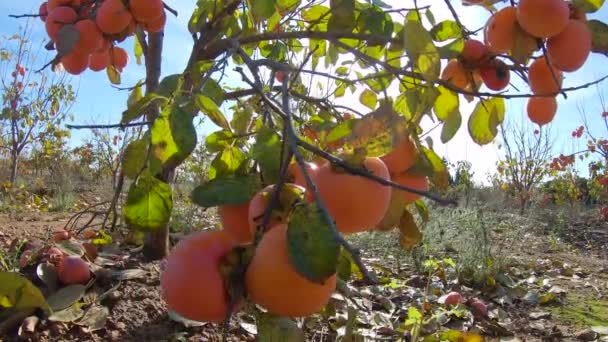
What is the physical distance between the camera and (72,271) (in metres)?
1.39

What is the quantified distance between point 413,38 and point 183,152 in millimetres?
272

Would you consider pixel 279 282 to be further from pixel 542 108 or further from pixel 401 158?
pixel 542 108

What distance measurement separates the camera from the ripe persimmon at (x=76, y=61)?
75 cm

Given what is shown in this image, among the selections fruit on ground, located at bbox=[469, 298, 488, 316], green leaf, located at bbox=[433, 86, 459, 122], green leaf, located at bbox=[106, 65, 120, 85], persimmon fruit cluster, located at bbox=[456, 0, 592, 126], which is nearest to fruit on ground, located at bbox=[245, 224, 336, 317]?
persimmon fruit cluster, located at bbox=[456, 0, 592, 126]

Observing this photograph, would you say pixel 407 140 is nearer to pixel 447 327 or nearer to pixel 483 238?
pixel 447 327

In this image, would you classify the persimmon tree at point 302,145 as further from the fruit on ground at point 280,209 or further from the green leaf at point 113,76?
the green leaf at point 113,76

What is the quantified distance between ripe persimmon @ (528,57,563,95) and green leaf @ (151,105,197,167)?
44 centimetres

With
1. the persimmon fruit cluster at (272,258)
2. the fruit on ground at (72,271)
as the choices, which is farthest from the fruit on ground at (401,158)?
the fruit on ground at (72,271)

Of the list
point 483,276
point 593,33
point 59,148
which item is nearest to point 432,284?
point 483,276

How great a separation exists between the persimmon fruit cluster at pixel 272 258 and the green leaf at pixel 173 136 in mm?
107

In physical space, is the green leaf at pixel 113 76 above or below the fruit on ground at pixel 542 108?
above

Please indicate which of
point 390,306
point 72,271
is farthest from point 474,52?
point 390,306

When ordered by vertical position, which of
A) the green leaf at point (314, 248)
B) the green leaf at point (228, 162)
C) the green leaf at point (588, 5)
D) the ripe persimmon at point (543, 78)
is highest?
the green leaf at point (588, 5)

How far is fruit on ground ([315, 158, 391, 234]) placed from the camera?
0.42 m
